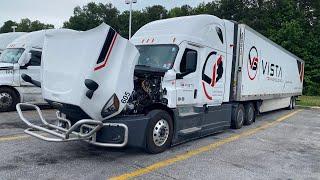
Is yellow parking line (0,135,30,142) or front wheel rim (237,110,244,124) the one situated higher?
front wheel rim (237,110,244,124)

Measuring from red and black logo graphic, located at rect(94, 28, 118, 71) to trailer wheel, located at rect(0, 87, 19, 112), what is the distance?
8013mm

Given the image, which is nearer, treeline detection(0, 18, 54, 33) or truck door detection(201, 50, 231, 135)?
truck door detection(201, 50, 231, 135)

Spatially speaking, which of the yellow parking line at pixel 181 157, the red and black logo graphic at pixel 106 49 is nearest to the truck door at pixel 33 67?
the yellow parking line at pixel 181 157

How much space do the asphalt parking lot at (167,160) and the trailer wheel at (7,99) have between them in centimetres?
338

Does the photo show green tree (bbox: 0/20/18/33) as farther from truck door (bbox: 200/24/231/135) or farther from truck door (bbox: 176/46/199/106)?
truck door (bbox: 176/46/199/106)

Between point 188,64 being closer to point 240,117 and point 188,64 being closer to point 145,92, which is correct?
point 145,92

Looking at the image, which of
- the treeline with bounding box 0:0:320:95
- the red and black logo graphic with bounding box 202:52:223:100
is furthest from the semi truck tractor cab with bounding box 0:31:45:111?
the treeline with bounding box 0:0:320:95

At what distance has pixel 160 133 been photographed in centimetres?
807

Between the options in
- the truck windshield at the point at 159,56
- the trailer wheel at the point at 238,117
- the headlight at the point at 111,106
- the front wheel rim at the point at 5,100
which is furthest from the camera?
the front wheel rim at the point at 5,100

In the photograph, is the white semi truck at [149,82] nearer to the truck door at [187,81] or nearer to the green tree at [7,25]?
the truck door at [187,81]

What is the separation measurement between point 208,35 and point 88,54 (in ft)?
13.6

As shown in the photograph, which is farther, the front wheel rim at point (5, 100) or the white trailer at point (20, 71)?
the white trailer at point (20, 71)

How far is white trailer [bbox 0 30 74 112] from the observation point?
13.7 meters

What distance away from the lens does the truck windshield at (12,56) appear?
1442cm
